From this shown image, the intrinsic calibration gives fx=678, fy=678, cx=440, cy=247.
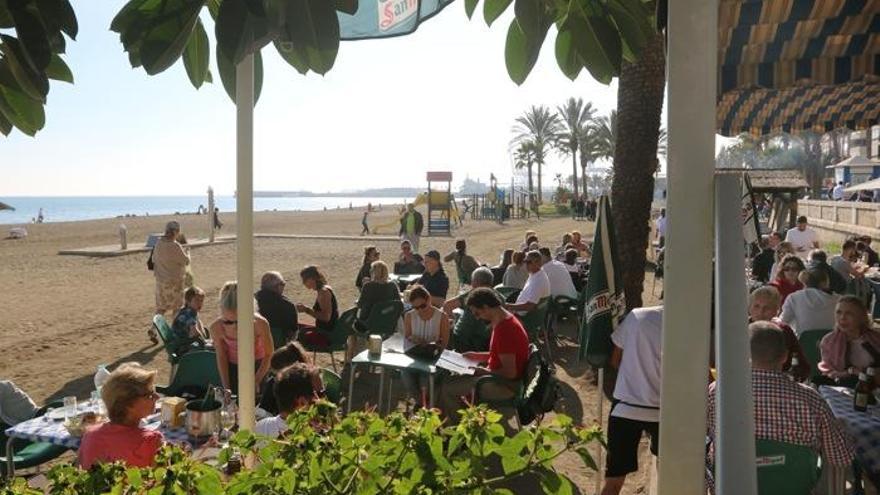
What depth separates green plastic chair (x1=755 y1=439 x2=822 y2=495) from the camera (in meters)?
3.20

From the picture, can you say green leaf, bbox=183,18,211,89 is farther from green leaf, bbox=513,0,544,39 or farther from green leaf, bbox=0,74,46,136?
green leaf, bbox=513,0,544,39

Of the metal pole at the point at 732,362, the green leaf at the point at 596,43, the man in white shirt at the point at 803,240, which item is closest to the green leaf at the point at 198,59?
the green leaf at the point at 596,43

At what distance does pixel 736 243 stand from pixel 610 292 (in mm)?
3057

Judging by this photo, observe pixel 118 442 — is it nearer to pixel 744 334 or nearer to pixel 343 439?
pixel 343 439

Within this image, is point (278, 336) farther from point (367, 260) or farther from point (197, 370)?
point (367, 260)

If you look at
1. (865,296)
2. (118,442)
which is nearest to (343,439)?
(118,442)

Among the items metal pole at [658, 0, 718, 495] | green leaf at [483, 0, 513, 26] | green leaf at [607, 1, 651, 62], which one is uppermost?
green leaf at [483, 0, 513, 26]

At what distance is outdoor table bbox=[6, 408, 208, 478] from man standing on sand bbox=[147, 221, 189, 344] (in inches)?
223

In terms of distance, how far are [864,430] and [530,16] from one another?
11.4ft

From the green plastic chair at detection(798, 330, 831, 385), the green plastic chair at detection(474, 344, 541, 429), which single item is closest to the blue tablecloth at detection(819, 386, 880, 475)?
the green plastic chair at detection(798, 330, 831, 385)

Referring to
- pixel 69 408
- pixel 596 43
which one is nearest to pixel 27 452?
pixel 69 408

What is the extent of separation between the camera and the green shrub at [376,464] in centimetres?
122

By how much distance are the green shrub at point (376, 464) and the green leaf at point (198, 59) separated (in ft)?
2.98

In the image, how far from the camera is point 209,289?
15922 millimetres
